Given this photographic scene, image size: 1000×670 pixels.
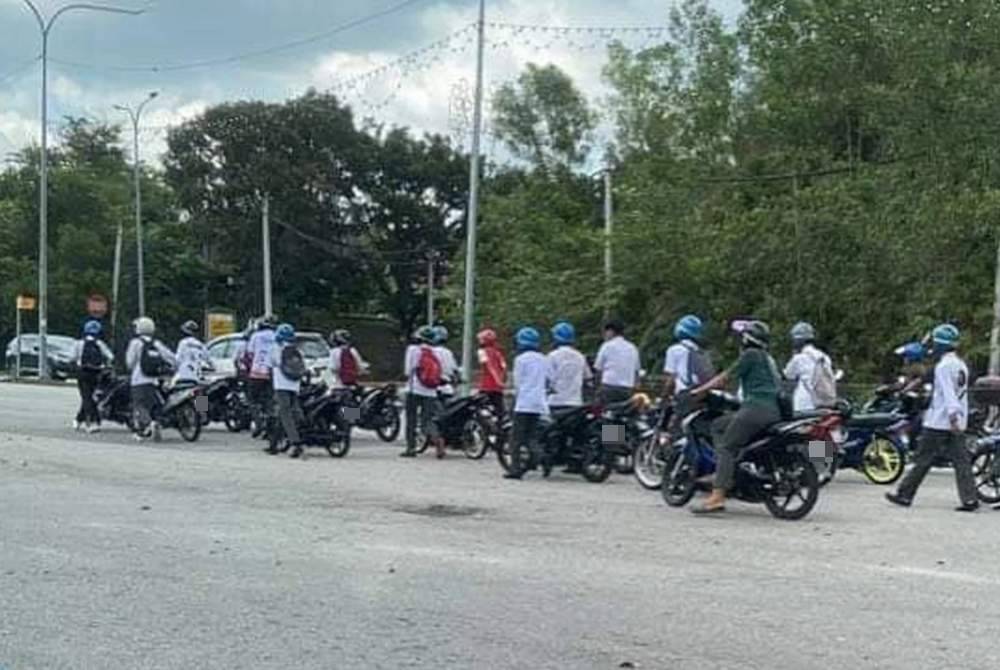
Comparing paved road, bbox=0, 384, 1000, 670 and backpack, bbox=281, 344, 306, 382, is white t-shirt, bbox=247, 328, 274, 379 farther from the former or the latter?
paved road, bbox=0, 384, 1000, 670

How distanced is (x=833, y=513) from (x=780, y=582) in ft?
13.0

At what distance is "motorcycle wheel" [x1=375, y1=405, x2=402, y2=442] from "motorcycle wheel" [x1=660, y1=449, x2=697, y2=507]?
8.85 meters

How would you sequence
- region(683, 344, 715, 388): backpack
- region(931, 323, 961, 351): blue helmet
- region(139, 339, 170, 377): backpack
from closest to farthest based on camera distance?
region(931, 323, 961, 351): blue helmet < region(683, 344, 715, 388): backpack < region(139, 339, 170, 377): backpack

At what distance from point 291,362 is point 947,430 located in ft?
27.5

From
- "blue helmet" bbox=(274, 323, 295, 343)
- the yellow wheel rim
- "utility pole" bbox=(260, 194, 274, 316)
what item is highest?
"utility pole" bbox=(260, 194, 274, 316)

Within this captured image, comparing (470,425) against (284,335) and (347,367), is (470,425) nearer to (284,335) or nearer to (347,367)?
(284,335)

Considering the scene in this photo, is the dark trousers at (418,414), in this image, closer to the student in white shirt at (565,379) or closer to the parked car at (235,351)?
the student in white shirt at (565,379)

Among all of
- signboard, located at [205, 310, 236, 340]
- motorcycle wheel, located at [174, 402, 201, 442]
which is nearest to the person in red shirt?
motorcycle wheel, located at [174, 402, 201, 442]

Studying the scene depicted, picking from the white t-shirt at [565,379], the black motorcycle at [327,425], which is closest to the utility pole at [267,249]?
the black motorcycle at [327,425]

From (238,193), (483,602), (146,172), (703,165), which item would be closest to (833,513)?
(483,602)

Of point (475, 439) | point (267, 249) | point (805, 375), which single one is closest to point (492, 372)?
point (475, 439)

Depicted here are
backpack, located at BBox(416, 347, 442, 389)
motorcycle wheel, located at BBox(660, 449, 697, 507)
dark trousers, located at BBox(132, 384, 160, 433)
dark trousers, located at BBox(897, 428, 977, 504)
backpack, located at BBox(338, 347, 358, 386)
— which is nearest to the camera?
motorcycle wheel, located at BBox(660, 449, 697, 507)

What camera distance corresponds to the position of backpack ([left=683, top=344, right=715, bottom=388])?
47.7 feet

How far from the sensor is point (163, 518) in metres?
→ 11.8
